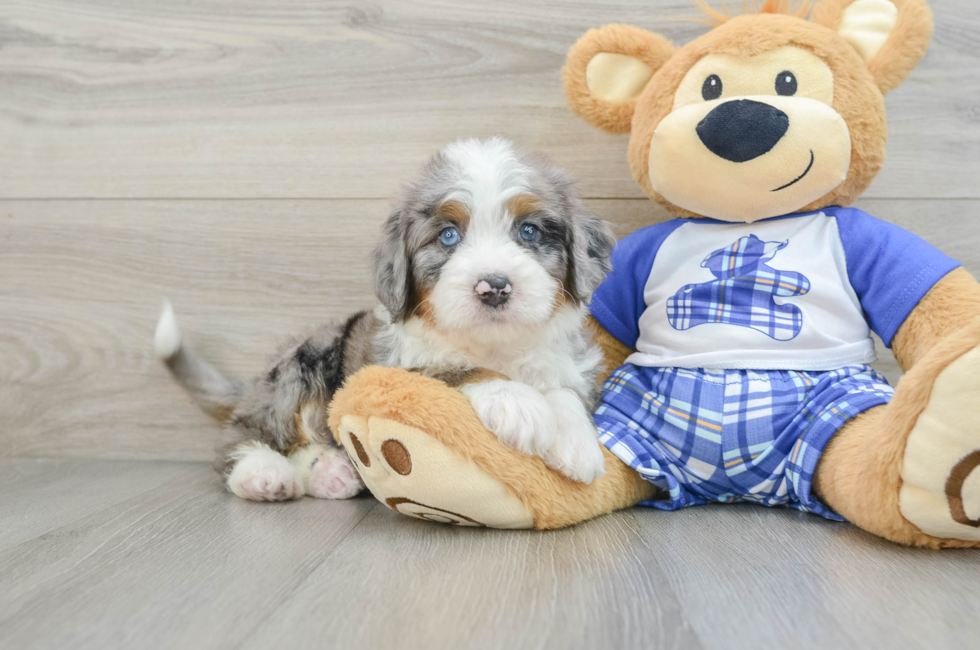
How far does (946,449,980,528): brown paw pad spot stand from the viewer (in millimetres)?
1249

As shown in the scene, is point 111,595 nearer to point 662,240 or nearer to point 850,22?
point 662,240

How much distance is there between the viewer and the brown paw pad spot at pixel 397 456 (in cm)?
150

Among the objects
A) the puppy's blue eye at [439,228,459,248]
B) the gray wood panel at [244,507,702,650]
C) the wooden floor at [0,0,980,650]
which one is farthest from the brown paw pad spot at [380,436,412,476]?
the puppy's blue eye at [439,228,459,248]

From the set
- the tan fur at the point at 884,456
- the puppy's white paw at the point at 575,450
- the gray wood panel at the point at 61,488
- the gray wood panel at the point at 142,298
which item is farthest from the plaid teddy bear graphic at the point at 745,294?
the gray wood panel at the point at 61,488

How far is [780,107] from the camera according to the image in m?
1.71

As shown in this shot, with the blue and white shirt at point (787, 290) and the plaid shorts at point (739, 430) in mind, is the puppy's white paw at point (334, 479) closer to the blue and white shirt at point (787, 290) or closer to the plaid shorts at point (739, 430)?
the plaid shorts at point (739, 430)

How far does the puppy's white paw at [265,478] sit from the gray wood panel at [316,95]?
966 millimetres

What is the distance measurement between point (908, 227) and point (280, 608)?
2234 mm

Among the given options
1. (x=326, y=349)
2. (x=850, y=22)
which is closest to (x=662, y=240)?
(x=850, y=22)

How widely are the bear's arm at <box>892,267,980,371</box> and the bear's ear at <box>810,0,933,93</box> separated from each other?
570 mm

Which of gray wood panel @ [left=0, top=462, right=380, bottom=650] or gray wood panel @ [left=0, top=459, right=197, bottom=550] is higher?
gray wood panel @ [left=0, top=462, right=380, bottom=650]

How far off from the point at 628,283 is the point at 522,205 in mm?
535

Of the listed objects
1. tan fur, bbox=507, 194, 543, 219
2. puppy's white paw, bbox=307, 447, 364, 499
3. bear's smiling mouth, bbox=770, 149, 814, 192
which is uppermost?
bear's smiling mouth, bbox=770, 149, 814, 192

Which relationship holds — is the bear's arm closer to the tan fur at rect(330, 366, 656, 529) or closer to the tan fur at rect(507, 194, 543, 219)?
the tan fur at rect(330, 366, 656, 529)
